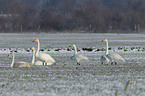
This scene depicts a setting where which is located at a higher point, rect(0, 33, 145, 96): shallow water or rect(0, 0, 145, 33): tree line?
rect(0, 0, 145, 33): tree line

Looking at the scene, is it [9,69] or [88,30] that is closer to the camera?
[9,69]

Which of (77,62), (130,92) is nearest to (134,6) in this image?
(77,62)

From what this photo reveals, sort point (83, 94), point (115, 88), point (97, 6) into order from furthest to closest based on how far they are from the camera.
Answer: point (97, 6), point (115, 88), point (83, 94)

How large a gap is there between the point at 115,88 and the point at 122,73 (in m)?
2.77

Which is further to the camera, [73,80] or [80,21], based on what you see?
[80,21]

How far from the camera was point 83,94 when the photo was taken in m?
8.98

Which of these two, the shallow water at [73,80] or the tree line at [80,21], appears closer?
the shallow water at [73,80]

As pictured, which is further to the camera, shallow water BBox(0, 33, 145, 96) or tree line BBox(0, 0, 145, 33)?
tree line BBox(0, 0, 145, 33)

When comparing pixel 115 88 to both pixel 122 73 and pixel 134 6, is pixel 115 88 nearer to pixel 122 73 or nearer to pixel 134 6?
pixel 122 73

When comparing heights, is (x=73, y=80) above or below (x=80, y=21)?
below

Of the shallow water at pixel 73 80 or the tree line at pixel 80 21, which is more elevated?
the tree line at pixel 80 21

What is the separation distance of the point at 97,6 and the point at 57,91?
74.4 metres

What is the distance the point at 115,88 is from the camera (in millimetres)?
9664

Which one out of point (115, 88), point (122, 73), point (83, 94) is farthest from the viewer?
point (122, 73)
